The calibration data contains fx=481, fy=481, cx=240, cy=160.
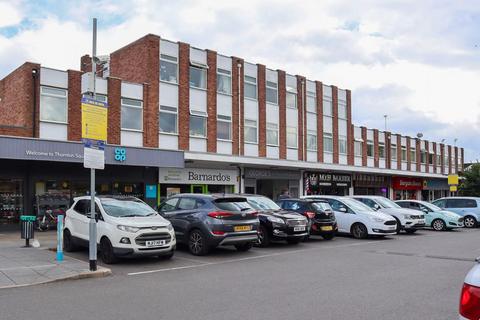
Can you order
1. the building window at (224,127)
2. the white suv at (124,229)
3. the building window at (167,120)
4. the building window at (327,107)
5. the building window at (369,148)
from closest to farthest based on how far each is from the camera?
1. the white suv at (124,229)
2. the building window at (167,120)
3. the building window at (224,127)
4. the building window at (327,107)
5. the building window at (369,148)

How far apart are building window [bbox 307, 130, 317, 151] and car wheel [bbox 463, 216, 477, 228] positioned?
10779 millimetres

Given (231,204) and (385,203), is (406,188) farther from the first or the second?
(231,204)

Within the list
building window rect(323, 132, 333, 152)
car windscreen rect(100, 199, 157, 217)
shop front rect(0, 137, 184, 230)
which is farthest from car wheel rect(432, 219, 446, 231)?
car windscreen rect(100, 199, 157, 217)

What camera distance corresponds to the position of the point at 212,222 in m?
12.6

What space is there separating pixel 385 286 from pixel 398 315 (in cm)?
214

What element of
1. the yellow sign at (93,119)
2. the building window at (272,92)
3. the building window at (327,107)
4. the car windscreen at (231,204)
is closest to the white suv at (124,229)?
the car windscreen at (231,204)

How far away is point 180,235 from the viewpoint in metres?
13.6

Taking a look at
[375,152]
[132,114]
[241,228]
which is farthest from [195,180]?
[375,152]

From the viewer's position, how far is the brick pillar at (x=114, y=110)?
73.4 ft

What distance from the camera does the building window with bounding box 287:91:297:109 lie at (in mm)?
31688

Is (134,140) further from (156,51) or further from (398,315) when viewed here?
(398,315)

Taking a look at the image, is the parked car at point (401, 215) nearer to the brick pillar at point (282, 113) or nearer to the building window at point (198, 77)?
the brick pillar at point (282, 113)

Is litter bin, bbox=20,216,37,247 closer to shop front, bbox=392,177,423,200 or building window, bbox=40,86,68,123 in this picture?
building window, bbox=40,86,68,123

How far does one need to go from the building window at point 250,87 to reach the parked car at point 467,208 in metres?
12.8
